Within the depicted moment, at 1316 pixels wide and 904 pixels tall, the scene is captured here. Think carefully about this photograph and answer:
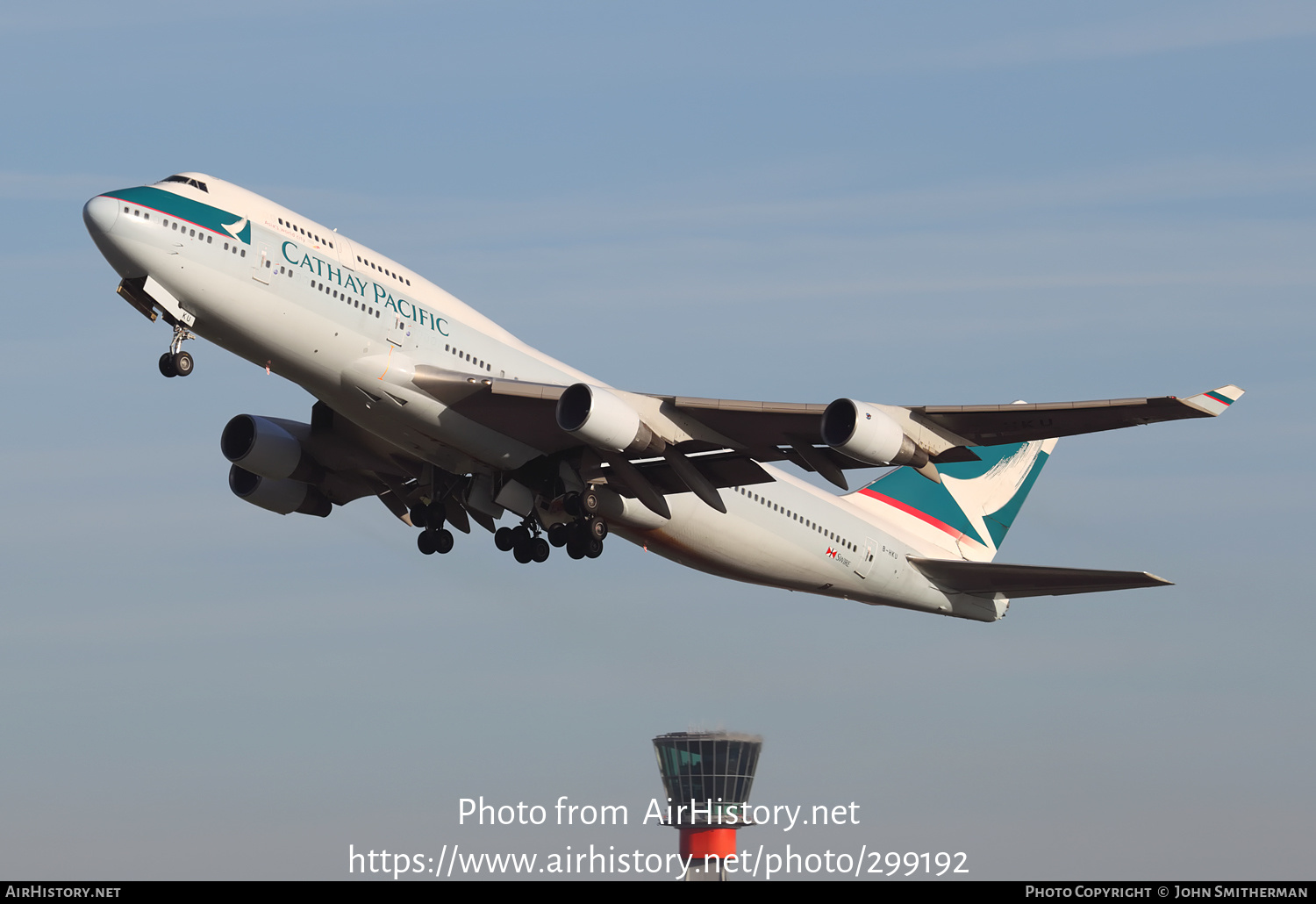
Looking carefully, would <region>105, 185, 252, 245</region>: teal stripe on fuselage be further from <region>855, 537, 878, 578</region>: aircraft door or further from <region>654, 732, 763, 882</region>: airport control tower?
<region>654, 732, 763, 882</region>: airport control tower

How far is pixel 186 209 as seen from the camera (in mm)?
30766

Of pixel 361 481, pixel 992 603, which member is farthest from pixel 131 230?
pixel 992 603

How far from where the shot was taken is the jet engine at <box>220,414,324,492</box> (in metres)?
37.4

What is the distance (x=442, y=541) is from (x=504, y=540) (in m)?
1.88

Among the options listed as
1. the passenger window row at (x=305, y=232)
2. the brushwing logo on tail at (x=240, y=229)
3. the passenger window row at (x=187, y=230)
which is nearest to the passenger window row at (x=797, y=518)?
the passenger window row at (x=305, y=232)

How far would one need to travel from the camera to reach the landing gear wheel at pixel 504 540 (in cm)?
3753

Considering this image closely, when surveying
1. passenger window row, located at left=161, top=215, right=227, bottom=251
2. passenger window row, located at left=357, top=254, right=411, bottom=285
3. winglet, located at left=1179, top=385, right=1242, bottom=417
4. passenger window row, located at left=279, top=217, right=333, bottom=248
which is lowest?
winglet, located at left=1179, top=385, right=1242, bottom=417

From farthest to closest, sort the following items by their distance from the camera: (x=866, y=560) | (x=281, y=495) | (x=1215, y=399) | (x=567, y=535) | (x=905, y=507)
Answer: (x=905, y=507) < (x=866, y=560) < (x=281, y=495) < (x=567, y=535) < (x=1215, y=399)

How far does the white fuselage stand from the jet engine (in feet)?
13.3

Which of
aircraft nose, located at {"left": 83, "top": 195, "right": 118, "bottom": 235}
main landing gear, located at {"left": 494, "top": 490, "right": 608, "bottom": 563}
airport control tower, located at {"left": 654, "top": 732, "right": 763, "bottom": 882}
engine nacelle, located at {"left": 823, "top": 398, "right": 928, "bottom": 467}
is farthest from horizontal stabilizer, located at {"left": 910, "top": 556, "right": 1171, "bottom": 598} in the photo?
airport control tower, located at {"left": 654, "top": 732, "right": 763, "bottom": 882}

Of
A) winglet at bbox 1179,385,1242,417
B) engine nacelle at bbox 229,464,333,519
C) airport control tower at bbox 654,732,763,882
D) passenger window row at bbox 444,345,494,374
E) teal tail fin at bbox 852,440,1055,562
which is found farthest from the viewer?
airport control tower at bbox 654,732,763,882

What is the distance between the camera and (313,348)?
31.6 metres

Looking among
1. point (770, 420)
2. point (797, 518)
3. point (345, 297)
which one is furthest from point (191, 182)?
point (797, 518)

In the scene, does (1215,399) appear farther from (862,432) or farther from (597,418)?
(597,418)
